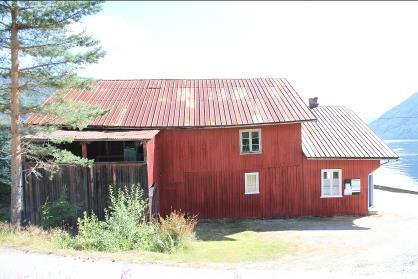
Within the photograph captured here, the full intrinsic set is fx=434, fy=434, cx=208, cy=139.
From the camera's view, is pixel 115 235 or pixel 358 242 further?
pixel 358 242

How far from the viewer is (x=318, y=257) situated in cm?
1623

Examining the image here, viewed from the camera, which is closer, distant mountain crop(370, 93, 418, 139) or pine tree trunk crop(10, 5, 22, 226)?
pine tree trunk crop(10, 5, 22, 226)

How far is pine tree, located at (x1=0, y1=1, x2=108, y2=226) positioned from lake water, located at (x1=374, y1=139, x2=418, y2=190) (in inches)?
1036

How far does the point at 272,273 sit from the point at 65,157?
27.8 ft

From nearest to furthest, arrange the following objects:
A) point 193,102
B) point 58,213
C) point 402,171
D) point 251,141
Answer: point 58,213 → point 251,141 → point 193,102 → point 402,171

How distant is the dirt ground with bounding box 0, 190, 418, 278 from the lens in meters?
11.2

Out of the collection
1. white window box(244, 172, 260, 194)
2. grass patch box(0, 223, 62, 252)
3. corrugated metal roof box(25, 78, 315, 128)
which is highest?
corrugated metal roof box(25, 78, 315, 128)

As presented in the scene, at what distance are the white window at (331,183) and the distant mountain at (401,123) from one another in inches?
3541

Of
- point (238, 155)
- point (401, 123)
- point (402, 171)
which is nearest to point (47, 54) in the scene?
point (238, 155)

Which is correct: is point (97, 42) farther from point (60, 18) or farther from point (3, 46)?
point (3, 46)

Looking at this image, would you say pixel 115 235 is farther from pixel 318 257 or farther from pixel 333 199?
pixel 333 199

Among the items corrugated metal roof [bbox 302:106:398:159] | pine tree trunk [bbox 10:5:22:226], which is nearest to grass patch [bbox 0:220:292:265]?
pine tree trunk [bbox 10:5:22:226]

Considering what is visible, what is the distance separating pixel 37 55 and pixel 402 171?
5520 centimetres

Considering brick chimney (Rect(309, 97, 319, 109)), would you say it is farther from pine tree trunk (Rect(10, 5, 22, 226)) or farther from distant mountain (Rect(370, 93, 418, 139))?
distant mountain (Rect(370, 93, 418, 139))
